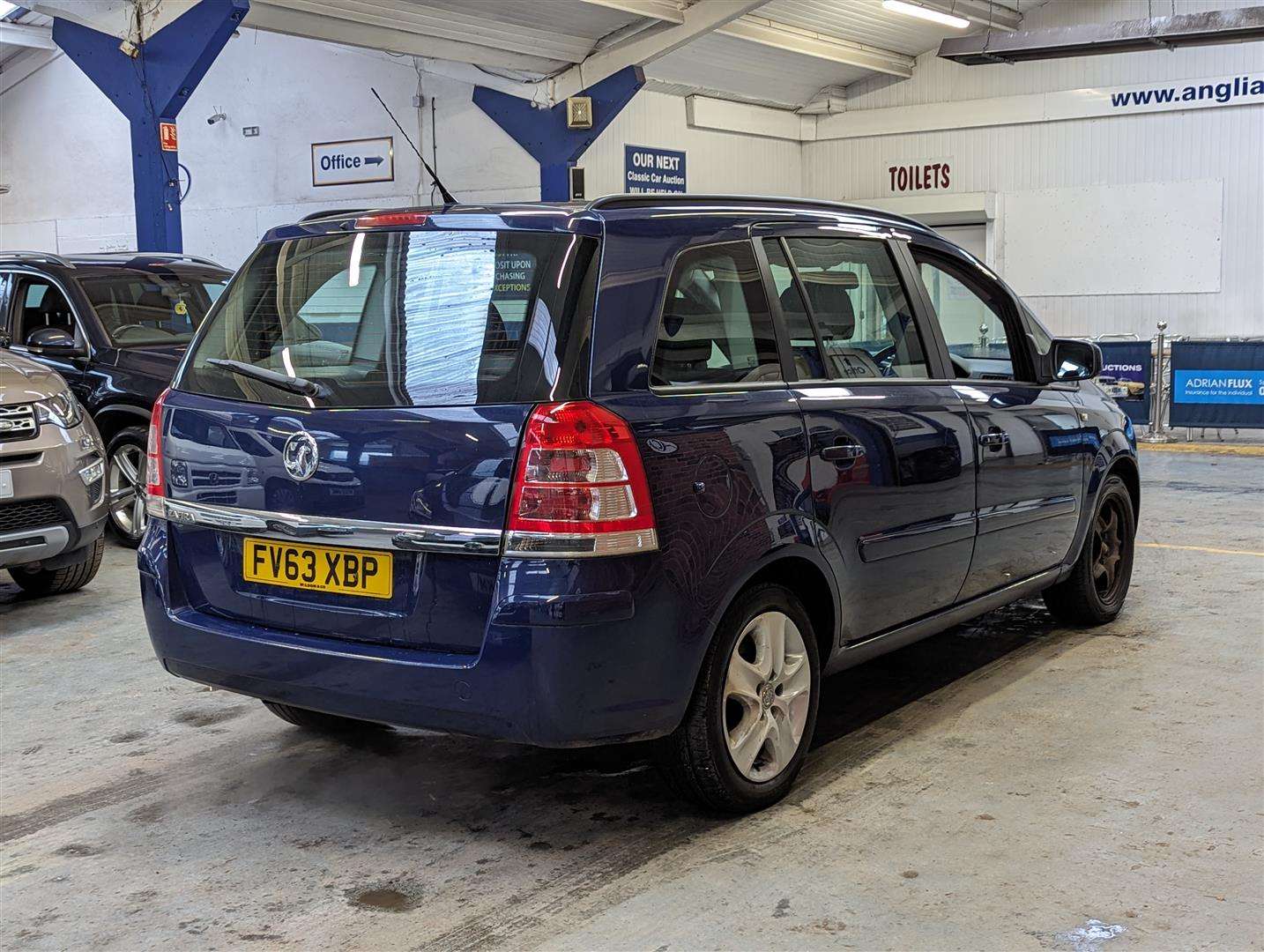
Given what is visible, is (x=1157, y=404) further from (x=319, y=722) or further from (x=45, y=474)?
(x=319, y=722)

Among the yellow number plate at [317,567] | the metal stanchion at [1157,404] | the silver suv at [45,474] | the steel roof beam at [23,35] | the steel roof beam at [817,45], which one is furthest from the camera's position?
the steel roof beam at [23,35]

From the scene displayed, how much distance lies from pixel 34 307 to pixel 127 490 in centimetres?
135

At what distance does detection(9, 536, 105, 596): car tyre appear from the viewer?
6641 millimetres

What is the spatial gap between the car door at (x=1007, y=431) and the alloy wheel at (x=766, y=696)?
1.04 meters

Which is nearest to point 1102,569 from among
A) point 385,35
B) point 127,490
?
point 127,490

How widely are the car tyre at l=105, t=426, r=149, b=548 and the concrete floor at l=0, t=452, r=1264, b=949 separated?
10.0 ft

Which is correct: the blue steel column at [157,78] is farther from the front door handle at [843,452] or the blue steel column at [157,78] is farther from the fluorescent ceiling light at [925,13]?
the front door handle at [843,452]

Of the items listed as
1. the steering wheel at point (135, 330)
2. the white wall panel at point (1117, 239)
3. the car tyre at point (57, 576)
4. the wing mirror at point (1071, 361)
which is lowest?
the car tyre at point (57, 576)

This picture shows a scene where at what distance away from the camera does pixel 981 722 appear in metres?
4.44

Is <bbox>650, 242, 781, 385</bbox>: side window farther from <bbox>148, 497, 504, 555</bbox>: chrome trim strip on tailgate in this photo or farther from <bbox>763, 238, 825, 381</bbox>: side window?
<bbox>148, 497, 504, 555</bbox>: chrome trim strip on tailgate

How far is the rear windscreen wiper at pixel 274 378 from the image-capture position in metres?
3.40

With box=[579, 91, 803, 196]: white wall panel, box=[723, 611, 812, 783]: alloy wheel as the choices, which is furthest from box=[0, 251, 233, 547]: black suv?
box=[579, 91, 803, 196]: white wall panel

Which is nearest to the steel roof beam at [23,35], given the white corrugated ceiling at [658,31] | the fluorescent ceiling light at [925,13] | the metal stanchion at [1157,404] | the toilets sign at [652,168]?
the white corrugated ceiling at [658,31]

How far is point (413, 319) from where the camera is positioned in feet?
11.0
